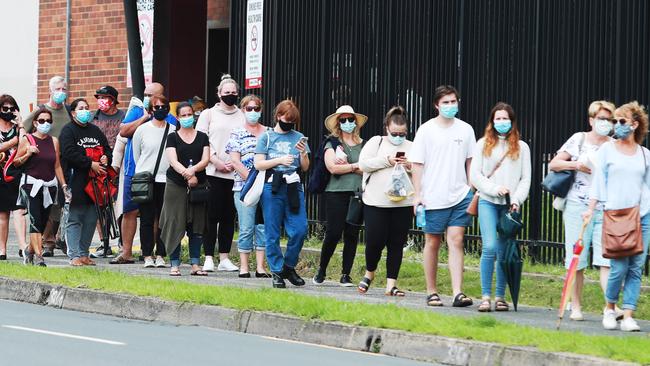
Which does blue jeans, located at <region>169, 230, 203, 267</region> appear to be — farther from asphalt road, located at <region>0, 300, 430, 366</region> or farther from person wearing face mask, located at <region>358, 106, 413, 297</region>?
asphalt road, located at <region>0, 300, 430, 366</region>

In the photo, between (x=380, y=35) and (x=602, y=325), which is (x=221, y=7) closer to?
(x=380, y=35)

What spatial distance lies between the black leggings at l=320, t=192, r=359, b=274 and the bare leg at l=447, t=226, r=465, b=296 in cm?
196

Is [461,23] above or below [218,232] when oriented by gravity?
above

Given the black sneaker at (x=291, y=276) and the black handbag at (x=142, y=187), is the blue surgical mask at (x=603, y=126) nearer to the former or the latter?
the black sneaker at (x=291, y=276)

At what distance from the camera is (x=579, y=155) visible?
41.0 ft

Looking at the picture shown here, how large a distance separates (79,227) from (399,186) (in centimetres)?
431

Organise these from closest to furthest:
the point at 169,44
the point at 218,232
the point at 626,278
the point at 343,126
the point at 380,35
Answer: the point at 626,278 < the point at 343,126 < the point at 218,232 < the point at 380,35 < the point at 169,44

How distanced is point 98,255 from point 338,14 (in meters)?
4.20

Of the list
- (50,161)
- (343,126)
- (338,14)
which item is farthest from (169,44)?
(343,126)

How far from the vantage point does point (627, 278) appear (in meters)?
11.9

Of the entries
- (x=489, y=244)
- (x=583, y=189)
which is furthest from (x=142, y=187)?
(x=583, y=189)

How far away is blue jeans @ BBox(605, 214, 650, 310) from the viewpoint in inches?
462

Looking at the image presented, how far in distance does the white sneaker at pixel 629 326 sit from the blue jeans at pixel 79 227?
6.93m

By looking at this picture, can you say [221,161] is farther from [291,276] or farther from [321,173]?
[291,276]
